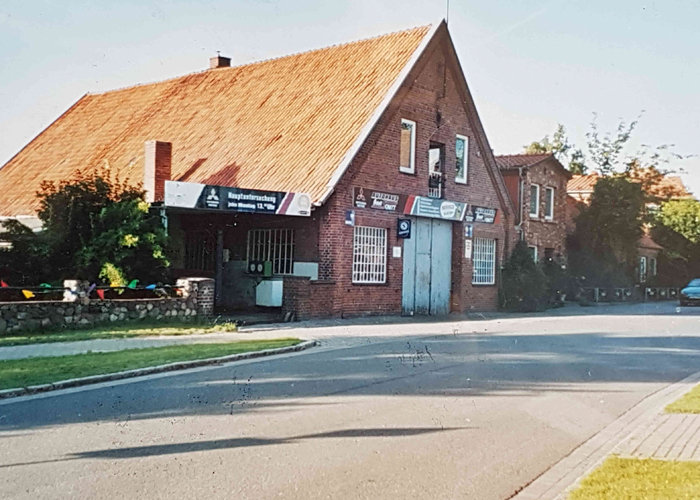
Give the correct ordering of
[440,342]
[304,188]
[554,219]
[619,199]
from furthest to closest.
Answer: [619,199] < [554,219] < [304,188] < [440,342]

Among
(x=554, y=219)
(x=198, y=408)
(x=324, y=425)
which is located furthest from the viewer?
(x=554, y=219)

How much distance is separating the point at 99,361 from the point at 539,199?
1030 inches

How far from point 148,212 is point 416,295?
9502 millimetres

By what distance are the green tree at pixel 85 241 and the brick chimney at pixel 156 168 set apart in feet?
10.3

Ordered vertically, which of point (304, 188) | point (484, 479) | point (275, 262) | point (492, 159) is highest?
point (492, 159)

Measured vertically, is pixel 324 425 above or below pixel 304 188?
below

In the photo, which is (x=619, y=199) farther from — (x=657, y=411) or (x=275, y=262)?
(x=657, y=411)

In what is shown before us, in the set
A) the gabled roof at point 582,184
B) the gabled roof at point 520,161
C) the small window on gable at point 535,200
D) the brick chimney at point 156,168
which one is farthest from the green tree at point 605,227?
the brick chimney at point 156,168

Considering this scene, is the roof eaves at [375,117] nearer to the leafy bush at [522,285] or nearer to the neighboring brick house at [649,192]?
the leafy bush at [522,285]

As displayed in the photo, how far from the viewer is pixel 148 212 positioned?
69.4 ft

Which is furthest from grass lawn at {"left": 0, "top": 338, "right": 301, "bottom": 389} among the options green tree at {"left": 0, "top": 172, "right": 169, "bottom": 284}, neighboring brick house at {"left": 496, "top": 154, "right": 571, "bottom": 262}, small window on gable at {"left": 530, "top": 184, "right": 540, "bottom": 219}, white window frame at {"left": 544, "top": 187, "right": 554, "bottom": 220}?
white window frame at {"left": 544, "top": 187, "right": 554, "bottom": 220}

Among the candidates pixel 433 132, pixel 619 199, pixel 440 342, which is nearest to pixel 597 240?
pixel 619 199

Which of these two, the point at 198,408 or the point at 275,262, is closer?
the point at 198,408

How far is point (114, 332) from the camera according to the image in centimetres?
1711
